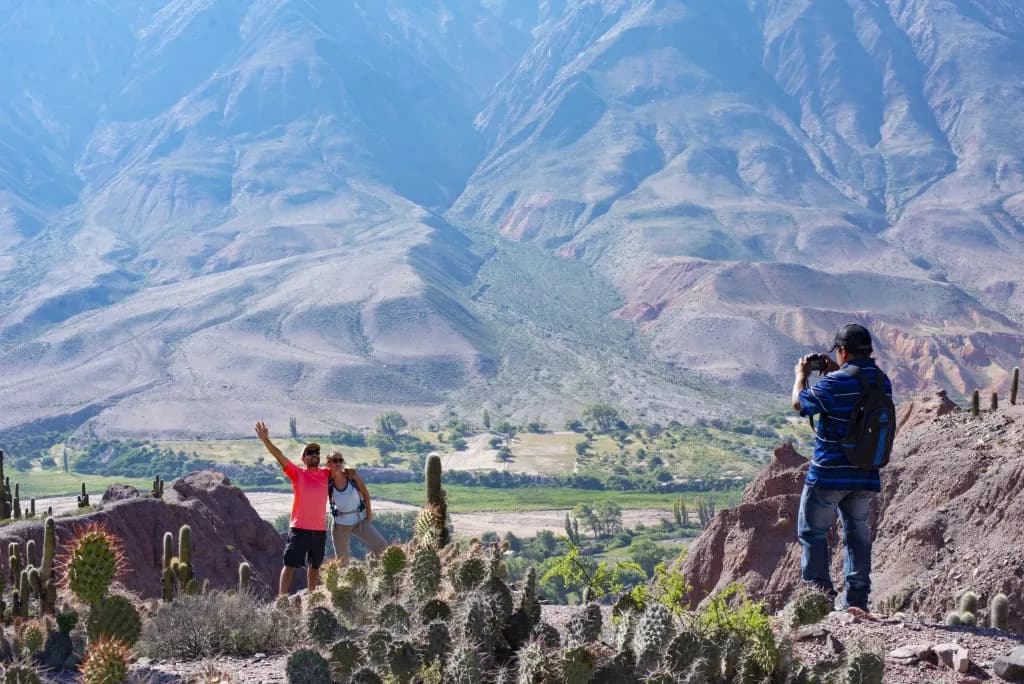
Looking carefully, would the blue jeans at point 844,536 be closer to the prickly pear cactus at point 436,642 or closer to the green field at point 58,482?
the prickly pear cactus at point 436,642

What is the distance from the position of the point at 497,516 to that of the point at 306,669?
6183cm

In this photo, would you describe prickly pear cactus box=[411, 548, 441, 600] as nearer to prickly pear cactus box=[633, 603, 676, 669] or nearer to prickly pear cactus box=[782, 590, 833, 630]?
prickly pear cactus box=[633, 603, 676, 669]

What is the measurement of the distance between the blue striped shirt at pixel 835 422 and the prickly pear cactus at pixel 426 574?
261cm

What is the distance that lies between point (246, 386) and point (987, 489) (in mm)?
103592

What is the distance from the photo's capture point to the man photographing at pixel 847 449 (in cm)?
955

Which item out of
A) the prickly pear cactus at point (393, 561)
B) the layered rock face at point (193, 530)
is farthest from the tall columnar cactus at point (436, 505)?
the layered rock face at point (193, 530)

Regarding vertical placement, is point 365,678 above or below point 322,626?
below

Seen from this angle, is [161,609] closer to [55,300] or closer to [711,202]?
[55,300]

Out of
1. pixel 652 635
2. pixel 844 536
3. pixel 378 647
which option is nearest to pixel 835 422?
pixel 844 536

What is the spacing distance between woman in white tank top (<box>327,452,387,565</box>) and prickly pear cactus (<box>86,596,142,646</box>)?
3.32 meters

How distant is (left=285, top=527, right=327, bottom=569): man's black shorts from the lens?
1302 cm

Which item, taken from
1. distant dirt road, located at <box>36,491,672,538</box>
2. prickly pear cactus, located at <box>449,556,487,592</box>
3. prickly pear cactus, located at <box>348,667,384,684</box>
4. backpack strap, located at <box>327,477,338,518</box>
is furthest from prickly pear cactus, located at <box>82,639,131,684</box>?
distant dirt road, located at <box>36,491,672,538</box>

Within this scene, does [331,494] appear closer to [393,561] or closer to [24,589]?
[393,561]

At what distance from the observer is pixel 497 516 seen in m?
69.7
